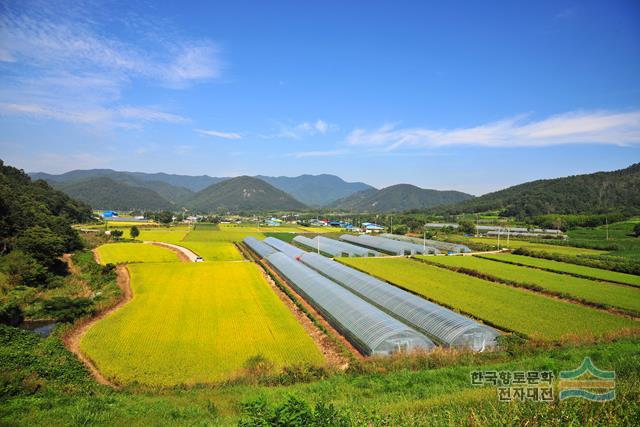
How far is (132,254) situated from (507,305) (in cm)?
3736

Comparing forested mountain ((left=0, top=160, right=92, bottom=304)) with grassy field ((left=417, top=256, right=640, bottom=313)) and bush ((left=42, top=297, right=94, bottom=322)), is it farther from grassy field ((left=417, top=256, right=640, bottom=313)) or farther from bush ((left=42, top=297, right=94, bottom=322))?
grassy field ((left=417, top=256, right=640, bottom=313))

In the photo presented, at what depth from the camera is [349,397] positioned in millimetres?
9750

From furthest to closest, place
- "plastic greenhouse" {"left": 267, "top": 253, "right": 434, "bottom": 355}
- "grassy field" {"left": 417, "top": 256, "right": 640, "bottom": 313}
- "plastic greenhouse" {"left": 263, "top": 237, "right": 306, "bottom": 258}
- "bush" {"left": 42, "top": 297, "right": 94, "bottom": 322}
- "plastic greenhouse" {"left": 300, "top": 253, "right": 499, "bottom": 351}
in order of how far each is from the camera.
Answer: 1. "plastic greenhouse" {"left": 263, "top": 237, "right": 306, "bottom": 258}
2. "grassy field" {"left": 417, "top": 256, "right": 640, "bottom": 313}
3. "bush" {"left": 42, "top": 297, "right": 94, "bottom": 322}
4. "plastic greenhouse" {"left": 300, "top": 253, "right": 499, "bottom": 351}
5. "plastic greenhouse" {"left": 267, "top": 253, "right": 434, "bottom": 355}

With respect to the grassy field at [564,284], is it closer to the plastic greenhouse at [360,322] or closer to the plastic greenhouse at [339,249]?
the plastic greenhouse at [339,249]

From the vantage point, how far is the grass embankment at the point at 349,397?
664 cm

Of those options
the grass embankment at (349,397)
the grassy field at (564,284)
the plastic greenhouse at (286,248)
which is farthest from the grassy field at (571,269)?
the plastic greenhouse at (286,248)

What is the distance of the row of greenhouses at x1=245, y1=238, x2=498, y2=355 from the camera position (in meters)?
14.8

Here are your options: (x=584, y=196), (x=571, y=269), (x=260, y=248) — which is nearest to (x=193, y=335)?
(x=260, y=248)

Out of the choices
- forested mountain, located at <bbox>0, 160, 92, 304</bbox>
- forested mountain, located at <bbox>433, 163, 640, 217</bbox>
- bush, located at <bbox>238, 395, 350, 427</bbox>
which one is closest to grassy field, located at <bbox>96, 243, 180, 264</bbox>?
forested mountain, located at <bbox>0, 160, 92, 304</bbox>

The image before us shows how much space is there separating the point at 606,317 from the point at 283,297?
1721 centimetres

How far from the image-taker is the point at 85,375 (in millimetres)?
12570

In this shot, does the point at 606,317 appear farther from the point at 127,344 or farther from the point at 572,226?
the point at 572,226

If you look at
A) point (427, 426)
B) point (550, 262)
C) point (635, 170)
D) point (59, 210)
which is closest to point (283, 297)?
point (427, 426)

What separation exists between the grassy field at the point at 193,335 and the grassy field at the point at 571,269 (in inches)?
963
